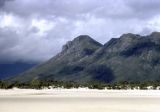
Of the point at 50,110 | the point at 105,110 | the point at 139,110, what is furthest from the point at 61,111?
the point at 139,110

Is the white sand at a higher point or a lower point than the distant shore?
lower

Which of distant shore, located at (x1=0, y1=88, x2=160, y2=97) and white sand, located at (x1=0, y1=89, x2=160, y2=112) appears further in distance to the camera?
distant shore, located at (x1=0, y1=88, x2=160, y2=97)

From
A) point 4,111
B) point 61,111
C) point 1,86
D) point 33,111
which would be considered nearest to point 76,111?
point 61,111

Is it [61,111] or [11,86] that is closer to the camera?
[61,111]

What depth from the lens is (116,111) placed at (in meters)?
38.9

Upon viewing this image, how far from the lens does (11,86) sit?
13562 cm

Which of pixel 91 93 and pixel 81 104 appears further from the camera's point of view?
pixel 91 93

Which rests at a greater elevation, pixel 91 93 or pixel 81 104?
pixel 91 93

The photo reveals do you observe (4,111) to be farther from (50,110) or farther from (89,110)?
(89,110)

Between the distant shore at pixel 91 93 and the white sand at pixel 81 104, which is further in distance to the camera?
the distant shore at pixel 91 93

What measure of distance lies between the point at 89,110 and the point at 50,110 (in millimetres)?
3961

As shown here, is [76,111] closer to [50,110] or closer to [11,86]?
[50,110]

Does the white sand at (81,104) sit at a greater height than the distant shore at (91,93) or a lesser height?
lesser

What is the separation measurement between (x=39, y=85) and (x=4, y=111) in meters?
97.8
